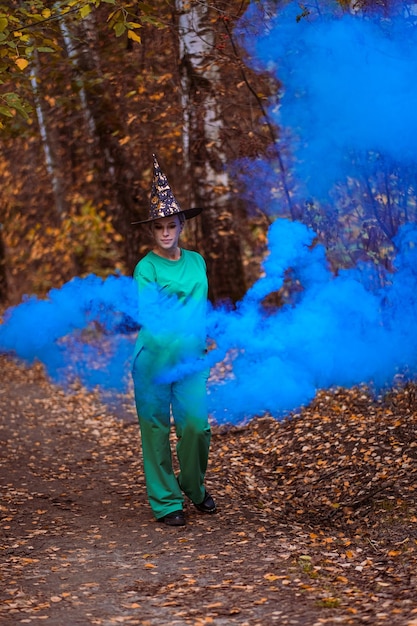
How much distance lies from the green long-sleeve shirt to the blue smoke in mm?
74

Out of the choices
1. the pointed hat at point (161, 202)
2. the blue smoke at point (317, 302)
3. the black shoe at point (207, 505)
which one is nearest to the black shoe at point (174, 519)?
the black shoe at point (207, 505)

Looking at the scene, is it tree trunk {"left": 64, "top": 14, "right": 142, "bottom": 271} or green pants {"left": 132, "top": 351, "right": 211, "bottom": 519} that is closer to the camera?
green pants {"left": 132, "top": 351, "right": 211, "bottom": 519}

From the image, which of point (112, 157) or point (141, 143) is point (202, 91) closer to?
point (141, 143)

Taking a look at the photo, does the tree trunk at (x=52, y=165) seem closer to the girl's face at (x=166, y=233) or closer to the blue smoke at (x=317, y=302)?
the blue smoke at (x=317, y=302)

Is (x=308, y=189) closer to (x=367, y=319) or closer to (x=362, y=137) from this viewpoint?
(x=362, y=137)

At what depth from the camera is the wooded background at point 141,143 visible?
25.3 ft

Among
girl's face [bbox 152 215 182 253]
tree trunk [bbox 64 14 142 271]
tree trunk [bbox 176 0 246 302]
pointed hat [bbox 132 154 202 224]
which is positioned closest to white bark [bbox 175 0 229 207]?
tree trunk [bbox 176 0 246 302]

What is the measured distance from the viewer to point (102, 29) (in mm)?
11711

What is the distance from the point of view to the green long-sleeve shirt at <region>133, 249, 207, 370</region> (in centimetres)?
566

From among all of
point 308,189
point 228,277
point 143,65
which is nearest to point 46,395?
point 228,277

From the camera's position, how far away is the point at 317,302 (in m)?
5.95

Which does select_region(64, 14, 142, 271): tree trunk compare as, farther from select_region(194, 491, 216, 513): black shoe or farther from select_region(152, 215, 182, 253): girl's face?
select_region(194, 491, 216, 513): black shoe

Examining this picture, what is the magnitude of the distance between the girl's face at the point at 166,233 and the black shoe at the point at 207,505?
1.81 meters

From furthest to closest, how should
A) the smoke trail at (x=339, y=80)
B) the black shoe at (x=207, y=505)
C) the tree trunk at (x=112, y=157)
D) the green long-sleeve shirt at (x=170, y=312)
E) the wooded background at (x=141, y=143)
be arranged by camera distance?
the tree trunk at (x=112, y=157)
the wooded background at (x=141, y=143)
the smoke trail at (x=339, y=80)
the black shoe at (x=207, y=505)
the green long-sleeve shirt at (x=170, y=312)
